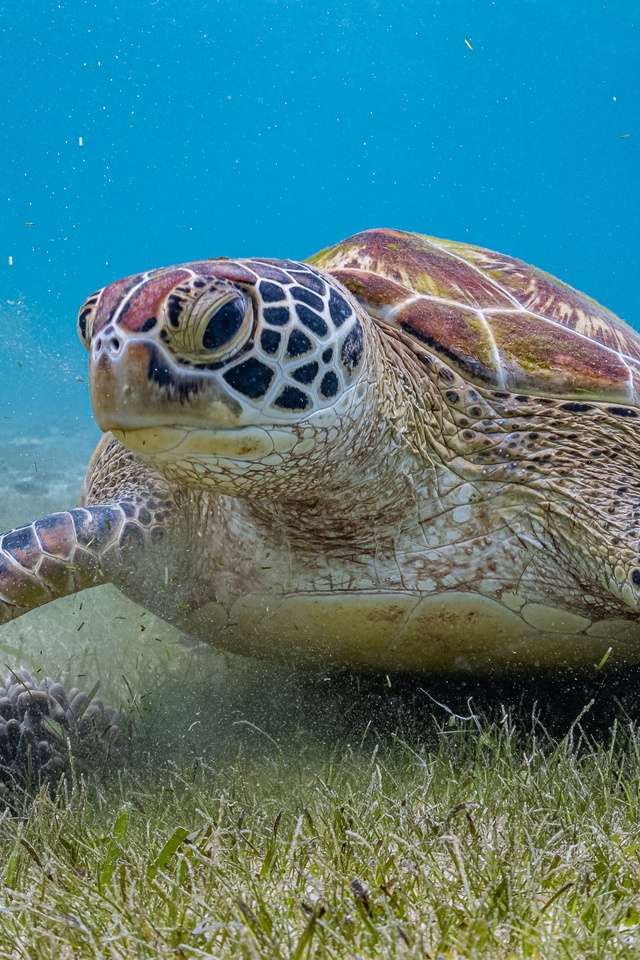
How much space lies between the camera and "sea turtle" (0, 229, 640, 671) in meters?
2.15

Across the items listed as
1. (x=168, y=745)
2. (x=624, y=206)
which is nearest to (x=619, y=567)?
(x=168, y=745)

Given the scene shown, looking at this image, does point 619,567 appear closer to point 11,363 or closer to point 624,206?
point 11,363

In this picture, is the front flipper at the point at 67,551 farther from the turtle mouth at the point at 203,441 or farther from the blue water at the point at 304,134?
the blue water at the point at 304,134

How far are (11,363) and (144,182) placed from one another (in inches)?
2899

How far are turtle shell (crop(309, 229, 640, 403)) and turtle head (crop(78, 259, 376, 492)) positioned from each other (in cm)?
62

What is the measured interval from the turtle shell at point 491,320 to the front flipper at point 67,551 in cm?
121

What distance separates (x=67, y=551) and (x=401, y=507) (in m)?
1.18

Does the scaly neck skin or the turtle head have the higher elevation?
the turtle head

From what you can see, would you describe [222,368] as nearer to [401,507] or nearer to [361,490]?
[361,490]

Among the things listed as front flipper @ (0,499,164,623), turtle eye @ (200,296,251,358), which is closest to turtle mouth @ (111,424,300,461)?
turtle eye @ (200,296,251,358)

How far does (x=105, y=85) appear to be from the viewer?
3772 inches

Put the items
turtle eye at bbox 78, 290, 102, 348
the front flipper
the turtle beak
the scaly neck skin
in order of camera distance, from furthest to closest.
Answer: the front flipper → the scaly neck skin → turtle eye at bbox 78, 290, 102, 348 → the turtle beak

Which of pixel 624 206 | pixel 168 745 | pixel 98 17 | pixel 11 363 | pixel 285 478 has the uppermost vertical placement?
pixel 98 17

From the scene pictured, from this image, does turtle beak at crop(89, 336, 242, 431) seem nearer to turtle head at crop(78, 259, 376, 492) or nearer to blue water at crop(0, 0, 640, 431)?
turtle head at crop(78, 259, 376, 492)
